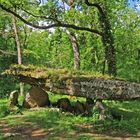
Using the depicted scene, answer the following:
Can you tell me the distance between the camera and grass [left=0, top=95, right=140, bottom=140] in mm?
16641

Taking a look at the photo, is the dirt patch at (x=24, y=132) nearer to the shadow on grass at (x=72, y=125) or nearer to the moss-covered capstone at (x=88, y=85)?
the shadow on grass at (x=72, y=125)

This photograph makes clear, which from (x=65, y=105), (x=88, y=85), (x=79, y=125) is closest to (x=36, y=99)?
(x=65, y=105)

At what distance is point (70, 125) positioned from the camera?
712 inches

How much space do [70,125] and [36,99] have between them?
5.39 m

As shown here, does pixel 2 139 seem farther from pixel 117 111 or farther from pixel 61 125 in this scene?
pixel 117 111

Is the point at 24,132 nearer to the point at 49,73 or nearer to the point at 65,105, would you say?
the point at 49,73

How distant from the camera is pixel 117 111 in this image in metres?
23.0

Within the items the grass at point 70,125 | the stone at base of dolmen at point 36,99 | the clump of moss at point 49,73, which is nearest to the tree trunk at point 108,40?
the clump of moss at point 49,73

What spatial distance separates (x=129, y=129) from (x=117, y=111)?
5.19 metres

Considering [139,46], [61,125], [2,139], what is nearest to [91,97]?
A: [61,125]

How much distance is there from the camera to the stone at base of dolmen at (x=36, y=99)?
2303 cm

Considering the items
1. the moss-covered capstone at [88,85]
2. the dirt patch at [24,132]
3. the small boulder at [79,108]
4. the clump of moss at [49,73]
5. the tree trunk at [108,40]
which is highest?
the tree trunk at [108,40]

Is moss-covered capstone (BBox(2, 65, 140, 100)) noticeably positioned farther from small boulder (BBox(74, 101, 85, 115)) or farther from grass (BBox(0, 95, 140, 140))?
small boulder (BBox(74, 101, 85, 115))

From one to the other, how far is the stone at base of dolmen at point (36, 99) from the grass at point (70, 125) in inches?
40.0
